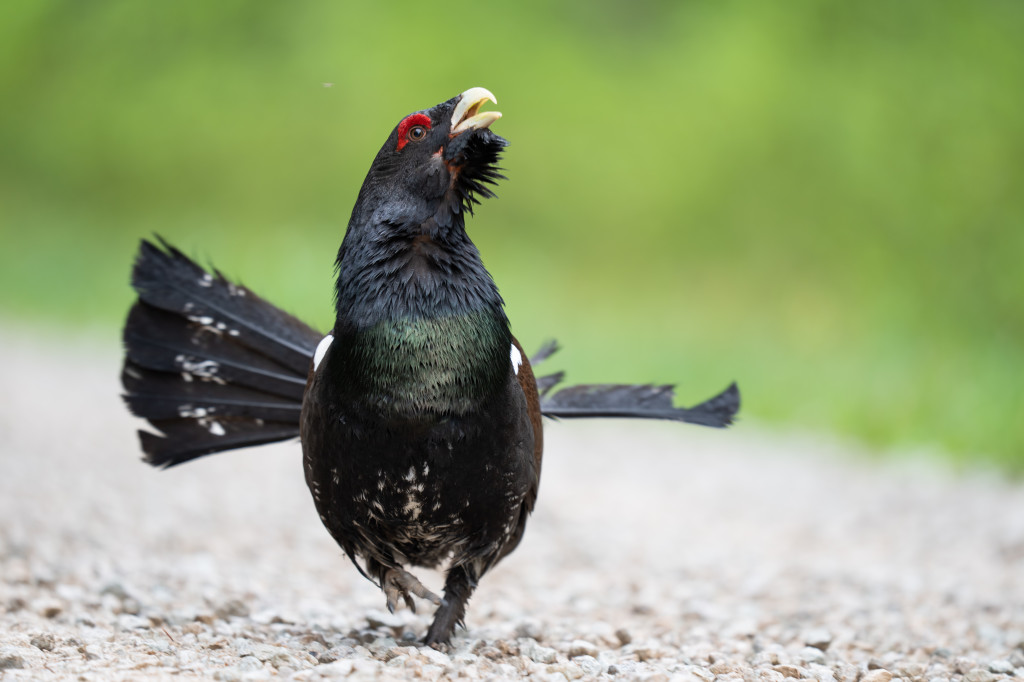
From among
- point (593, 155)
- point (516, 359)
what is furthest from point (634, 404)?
point (593, 155)

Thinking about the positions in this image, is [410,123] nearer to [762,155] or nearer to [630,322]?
[630,322]

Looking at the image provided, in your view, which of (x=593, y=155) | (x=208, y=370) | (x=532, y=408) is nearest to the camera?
(x=532, y=408)

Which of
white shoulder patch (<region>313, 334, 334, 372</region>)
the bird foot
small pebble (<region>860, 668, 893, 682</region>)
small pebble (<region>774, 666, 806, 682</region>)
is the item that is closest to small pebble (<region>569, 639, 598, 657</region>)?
the bird foot

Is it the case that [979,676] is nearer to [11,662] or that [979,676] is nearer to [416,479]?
[416,479]

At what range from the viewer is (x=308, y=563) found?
210 inches

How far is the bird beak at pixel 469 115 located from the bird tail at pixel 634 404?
1.26 metres

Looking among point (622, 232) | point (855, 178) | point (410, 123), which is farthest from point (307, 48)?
point (410, 123)

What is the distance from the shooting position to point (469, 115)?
10.4ft

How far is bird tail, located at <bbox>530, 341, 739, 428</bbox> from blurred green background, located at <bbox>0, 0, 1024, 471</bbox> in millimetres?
7849

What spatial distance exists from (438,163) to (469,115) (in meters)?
0.20

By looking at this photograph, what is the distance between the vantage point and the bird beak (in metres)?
3.13

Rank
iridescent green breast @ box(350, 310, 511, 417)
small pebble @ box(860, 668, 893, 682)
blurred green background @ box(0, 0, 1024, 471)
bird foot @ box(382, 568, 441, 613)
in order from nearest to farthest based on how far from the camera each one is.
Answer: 1. iridescent green breast @ box(350, 310, 511, 417)
2. small pebble @ box(860, 668, 893, 682)
3. bird foot @ box(382, 568, 441, 613)
4. blurred green background @ box(0, 0, 1024, 471)

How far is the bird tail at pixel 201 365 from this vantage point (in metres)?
3.88

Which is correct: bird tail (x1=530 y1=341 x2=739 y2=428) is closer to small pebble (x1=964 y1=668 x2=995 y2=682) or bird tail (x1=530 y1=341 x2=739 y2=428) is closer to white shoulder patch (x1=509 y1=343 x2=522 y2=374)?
white shoulder patch (x1=509 y1=343 x2=522 y2=374)
